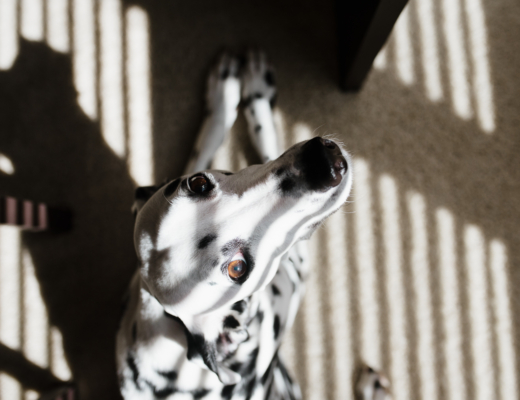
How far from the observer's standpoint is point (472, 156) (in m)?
2.21

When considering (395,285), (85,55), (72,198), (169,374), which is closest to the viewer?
(169,374)

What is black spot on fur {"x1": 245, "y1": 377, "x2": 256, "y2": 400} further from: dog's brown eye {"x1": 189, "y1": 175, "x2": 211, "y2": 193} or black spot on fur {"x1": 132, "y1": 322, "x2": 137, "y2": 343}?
dog's brown eye {"x1": 189, "y1": 175, "x2": 211, "y2": 193}

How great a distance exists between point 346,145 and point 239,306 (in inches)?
52.0

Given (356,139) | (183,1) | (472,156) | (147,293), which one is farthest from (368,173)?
(183,1)

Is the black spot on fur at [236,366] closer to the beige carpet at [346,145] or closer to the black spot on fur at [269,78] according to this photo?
the beige carpet at [346,145]

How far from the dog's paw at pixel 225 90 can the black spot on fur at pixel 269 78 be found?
0.17m

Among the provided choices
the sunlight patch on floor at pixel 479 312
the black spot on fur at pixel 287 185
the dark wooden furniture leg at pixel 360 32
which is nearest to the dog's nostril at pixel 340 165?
the black spot on fur at pixel 287 185

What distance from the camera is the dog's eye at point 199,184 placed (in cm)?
119

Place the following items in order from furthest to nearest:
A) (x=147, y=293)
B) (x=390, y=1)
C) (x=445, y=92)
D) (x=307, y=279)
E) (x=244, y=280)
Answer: (x=445, y=92) → (x=307, y=279) → (x=390, y=1) → (x=147, y=293) → (x=244, y=280)

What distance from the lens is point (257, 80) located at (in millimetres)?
2158

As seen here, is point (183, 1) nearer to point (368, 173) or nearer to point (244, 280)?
point (368, 173)

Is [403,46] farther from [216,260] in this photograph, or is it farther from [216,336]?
[216,336]

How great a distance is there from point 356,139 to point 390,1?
84 centimetres

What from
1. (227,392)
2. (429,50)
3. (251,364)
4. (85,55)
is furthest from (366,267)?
(85,55)
